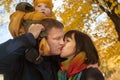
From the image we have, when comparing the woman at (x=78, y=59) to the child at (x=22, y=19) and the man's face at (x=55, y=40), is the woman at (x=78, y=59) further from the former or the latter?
the child at (x=22, y=19)

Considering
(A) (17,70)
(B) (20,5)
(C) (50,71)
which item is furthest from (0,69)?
(B) (20,5)

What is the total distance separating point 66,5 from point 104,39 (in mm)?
2058

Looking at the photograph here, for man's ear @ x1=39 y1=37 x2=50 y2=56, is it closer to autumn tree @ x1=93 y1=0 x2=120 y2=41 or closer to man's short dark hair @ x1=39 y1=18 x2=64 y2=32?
man's short dark hair @ x1=39 y1=18 x2=64 y2=32

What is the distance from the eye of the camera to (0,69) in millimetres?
2566

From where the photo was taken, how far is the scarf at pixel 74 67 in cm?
289

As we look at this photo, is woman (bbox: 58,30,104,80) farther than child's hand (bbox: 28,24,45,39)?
Yes

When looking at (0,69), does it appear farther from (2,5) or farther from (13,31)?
(2,5)

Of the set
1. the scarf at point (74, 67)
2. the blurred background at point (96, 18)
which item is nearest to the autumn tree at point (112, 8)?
the blurred background at point (96, 18)

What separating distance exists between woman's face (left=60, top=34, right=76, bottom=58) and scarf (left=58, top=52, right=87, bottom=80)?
53 mm

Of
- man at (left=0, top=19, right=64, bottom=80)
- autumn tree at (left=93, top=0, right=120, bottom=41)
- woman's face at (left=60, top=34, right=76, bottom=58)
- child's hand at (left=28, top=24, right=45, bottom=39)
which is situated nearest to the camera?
man at (left=0, top=19, right=64, bottom=80)

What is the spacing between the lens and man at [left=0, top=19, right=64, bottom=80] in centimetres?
254

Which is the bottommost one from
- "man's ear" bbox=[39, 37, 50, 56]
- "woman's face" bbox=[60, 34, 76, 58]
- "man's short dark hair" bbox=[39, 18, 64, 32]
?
"woman's face" bbox=[60, 34, 76, 58]

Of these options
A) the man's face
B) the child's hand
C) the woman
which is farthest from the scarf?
the child's hand

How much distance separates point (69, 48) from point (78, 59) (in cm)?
12
